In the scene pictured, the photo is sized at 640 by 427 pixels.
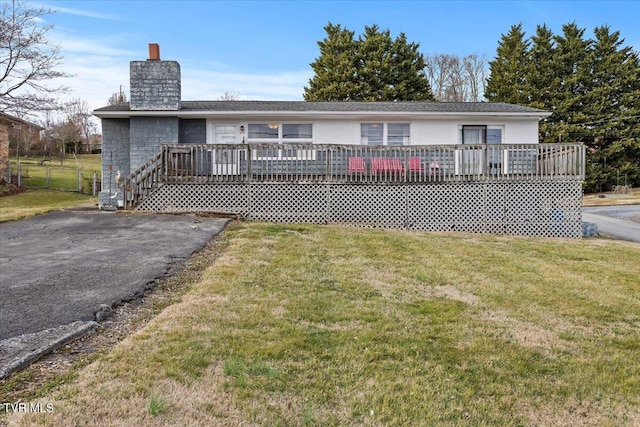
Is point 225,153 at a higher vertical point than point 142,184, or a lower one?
higher

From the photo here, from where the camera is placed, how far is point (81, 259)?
237 inches

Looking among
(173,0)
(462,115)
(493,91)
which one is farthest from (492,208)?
(493,91)

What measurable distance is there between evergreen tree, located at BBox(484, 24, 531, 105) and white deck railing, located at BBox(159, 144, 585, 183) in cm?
2633

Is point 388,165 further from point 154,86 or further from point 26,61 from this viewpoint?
point 26,61

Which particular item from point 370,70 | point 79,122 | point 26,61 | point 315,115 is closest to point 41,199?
point 26,61

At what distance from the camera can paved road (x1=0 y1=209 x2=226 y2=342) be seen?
3896mm

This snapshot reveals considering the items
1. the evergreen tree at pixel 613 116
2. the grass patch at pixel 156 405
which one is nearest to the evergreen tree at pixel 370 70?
the evergreen tree at pixel 613 116

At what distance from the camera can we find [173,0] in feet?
57.2

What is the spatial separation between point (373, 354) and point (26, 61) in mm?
26154

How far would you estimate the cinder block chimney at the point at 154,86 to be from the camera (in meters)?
12.9

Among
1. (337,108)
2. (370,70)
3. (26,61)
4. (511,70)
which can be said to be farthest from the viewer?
(511,70)

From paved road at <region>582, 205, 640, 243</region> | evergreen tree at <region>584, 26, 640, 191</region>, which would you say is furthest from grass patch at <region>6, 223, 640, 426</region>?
evergreen tree at <region>584, 26, 640, 191</region>

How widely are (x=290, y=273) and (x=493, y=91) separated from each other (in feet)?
120

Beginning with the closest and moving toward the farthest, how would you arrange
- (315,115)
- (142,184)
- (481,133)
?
1. (142,184)
2. (315,115)
3. (481,133)
